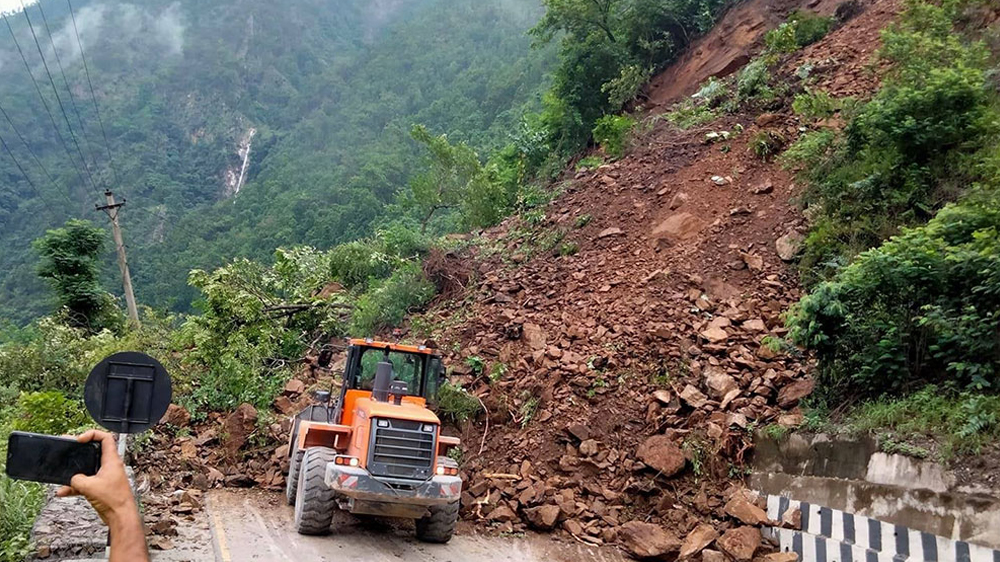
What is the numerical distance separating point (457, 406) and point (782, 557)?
5.13 metres

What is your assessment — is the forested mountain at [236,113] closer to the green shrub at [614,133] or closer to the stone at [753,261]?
the green shrub at [614,133]

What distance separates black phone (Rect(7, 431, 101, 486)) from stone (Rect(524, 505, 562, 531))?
23.9 ft

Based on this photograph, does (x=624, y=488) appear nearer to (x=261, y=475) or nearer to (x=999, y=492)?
(x=999, y=492)

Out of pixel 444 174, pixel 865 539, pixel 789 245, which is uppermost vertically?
pixel 444 174

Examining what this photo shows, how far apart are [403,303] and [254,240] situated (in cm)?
3065

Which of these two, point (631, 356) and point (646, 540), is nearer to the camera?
point (646, 540)

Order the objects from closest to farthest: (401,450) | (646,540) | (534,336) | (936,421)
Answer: (936,421)
(401,450)
(646,540)
(534,336)

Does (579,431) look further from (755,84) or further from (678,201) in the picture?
(755,84)

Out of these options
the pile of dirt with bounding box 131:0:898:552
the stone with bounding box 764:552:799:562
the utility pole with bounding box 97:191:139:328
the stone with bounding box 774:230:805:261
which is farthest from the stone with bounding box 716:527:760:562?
the utility pole with bounding box 97:191:139:328

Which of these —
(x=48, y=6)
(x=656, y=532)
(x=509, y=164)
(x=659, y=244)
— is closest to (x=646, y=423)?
(x=656, y=532)

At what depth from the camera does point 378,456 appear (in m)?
7.62

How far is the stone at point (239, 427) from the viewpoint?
442 inches

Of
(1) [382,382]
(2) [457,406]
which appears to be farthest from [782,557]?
(2) [457,406]

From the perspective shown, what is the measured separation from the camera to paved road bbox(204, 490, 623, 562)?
7.44 metres
